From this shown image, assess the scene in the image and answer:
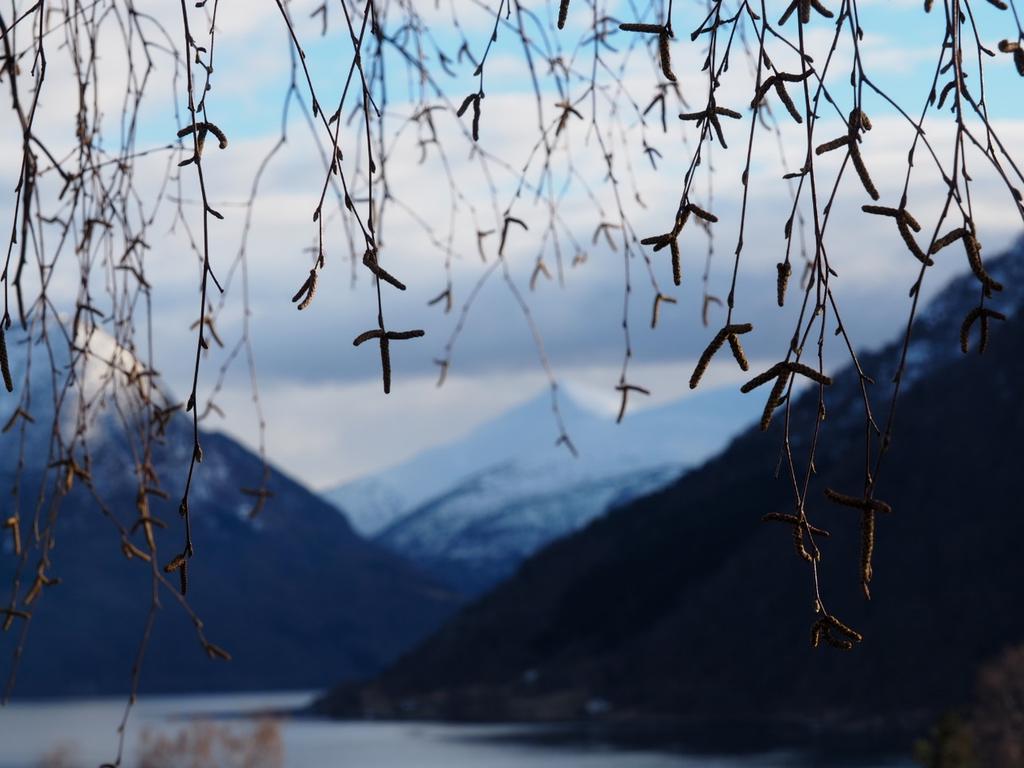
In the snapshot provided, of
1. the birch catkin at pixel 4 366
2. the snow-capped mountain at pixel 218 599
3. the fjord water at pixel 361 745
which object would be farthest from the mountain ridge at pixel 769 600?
the birch catkin at pixel 4 366

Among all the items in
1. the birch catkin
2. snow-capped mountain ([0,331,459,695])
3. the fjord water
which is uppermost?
snow-capped mountain ([0,331,459,695])

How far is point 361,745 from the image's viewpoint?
72938 millimetres

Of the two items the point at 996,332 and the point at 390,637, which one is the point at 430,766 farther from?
the point at 390,637

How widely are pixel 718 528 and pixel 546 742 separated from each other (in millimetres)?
30746

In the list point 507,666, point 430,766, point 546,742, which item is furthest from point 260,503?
point 507,666

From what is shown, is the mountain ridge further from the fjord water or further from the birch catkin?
the birch catkin

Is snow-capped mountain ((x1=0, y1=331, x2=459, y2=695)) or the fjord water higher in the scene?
snow-capped mountain ((x1=0, y1=331, x2=459, y2=695))

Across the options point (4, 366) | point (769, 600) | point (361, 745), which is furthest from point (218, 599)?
point (4, 366)

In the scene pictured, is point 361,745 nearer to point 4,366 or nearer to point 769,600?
point 769,600

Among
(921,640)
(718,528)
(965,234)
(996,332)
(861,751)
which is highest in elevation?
(996,332)

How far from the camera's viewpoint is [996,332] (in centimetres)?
9175

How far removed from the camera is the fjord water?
60.0m

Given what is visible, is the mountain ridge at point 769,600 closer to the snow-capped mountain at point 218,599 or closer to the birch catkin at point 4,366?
the snow-capped mountain at point 218,599

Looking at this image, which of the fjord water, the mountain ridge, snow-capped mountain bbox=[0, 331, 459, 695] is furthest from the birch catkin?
snow-capped mountain bbox=[0, 331, 459, 695]
